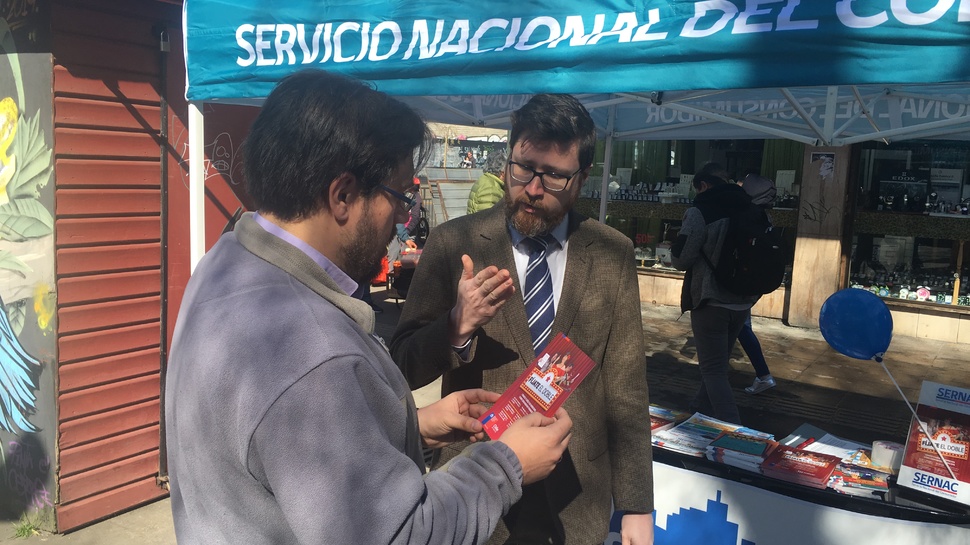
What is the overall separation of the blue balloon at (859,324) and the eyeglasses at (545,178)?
1384 millimetres

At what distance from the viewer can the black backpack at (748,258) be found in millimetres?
4910

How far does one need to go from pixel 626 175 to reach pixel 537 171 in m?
8.77

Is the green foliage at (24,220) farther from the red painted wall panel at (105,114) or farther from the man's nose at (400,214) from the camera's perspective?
the man's nose at (400,214)

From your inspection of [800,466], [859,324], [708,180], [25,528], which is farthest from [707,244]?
[25,528]

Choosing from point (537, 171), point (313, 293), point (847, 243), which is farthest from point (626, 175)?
point (313, 293)

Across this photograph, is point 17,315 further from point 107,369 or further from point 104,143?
point 104,143

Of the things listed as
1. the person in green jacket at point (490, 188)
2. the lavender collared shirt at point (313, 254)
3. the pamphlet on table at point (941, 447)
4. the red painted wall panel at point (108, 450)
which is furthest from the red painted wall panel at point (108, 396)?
the pamphlet on table at point (941, 447)

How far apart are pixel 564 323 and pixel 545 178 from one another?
455 millimetres

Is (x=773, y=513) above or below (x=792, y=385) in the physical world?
above

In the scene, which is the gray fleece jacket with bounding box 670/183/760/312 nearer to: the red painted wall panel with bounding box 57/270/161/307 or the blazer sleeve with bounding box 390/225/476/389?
the blazer sleeve with bounding box 390/225/476/389

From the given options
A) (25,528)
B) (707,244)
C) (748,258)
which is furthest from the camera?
(707,244)

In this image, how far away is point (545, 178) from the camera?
234 cm

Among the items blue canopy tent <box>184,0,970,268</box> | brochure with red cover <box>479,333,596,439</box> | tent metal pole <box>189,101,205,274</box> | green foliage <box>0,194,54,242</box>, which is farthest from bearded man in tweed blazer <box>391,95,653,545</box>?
green foliage <box>0,194,54,242</box>

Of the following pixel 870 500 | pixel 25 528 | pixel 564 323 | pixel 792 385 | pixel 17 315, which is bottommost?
pixel 25 528
